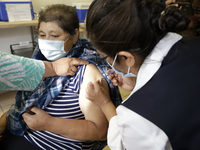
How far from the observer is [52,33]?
1.10 metres

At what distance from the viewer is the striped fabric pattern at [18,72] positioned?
0.75m

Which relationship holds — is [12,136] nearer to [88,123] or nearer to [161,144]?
[88,123]

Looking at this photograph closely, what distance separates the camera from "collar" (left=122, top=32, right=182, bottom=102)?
24.5 inches

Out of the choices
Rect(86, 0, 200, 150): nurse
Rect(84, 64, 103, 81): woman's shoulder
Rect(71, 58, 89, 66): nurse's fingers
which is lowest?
Rect(84, 64, 103, 81): woman's shoulder

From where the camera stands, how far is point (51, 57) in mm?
1184

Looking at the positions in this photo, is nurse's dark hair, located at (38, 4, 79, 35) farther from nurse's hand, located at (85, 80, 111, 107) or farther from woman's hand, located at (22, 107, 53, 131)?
woman's hand, located at (22, 107, 53, 131)

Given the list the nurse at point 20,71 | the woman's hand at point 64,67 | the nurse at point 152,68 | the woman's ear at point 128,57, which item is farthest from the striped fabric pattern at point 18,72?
the woman's ear at point 128,57

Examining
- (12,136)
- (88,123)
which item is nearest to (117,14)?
(88,123)

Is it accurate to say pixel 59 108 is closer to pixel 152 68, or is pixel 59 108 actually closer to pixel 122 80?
pixel 122 80

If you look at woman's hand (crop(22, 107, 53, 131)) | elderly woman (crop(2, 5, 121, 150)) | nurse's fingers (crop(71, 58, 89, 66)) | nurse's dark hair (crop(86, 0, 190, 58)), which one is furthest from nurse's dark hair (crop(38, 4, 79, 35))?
woman's hand (crop(22, 107, 53, 131))

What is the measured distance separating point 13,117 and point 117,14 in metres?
0.92

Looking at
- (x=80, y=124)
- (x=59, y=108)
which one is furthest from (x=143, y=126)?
(x=59, y=108)

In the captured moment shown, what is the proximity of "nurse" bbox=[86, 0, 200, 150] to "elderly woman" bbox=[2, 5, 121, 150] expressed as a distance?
26 centimetres

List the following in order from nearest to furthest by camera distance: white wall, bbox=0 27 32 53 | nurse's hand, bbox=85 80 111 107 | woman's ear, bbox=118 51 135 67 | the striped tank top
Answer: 1. woman's ear, bbox=118 51 135 67
2. nurse's hand, bbox=85 80 111 107
3. the striped tank top
4. white wall, bbox=0 27 32 53
